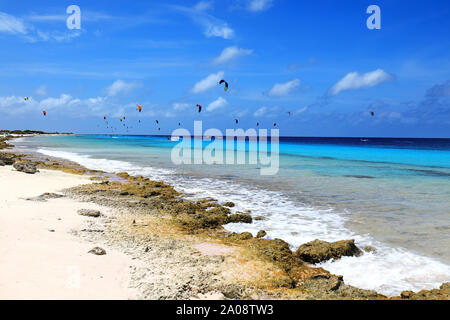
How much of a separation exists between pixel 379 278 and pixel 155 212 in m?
6.50

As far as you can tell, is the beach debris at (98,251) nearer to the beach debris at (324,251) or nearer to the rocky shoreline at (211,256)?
the rocky shoreline at (211,256)

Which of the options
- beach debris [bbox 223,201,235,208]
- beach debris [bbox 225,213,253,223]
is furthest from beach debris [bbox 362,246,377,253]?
beach debris [bbox 223,201,235,208]

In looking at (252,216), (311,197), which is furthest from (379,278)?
(311,197)

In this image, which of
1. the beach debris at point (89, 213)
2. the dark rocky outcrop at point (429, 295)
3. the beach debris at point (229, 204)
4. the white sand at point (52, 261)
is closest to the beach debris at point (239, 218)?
the beach debris at point (229, 204)

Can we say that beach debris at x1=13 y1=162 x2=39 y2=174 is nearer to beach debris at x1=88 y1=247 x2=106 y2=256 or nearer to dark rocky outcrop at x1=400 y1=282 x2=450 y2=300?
Result: beach debris at x1=88 y1=247 x2=106 y2=256

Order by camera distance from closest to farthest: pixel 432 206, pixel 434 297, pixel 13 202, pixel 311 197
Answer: pixel 434 297 → pixel 13 202 → pixel 432 206 → pixel 311 197

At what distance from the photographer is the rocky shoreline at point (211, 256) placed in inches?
190

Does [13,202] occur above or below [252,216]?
above

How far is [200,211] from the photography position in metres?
10.2

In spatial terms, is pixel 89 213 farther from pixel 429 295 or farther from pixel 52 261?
pixel 429 295

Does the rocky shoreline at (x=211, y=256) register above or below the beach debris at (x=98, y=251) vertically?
below

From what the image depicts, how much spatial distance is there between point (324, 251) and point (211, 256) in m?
2.45

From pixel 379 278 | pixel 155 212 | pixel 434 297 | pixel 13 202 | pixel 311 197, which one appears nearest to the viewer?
pixel 434 297

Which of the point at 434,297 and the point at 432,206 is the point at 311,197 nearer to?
the point at 432,206
